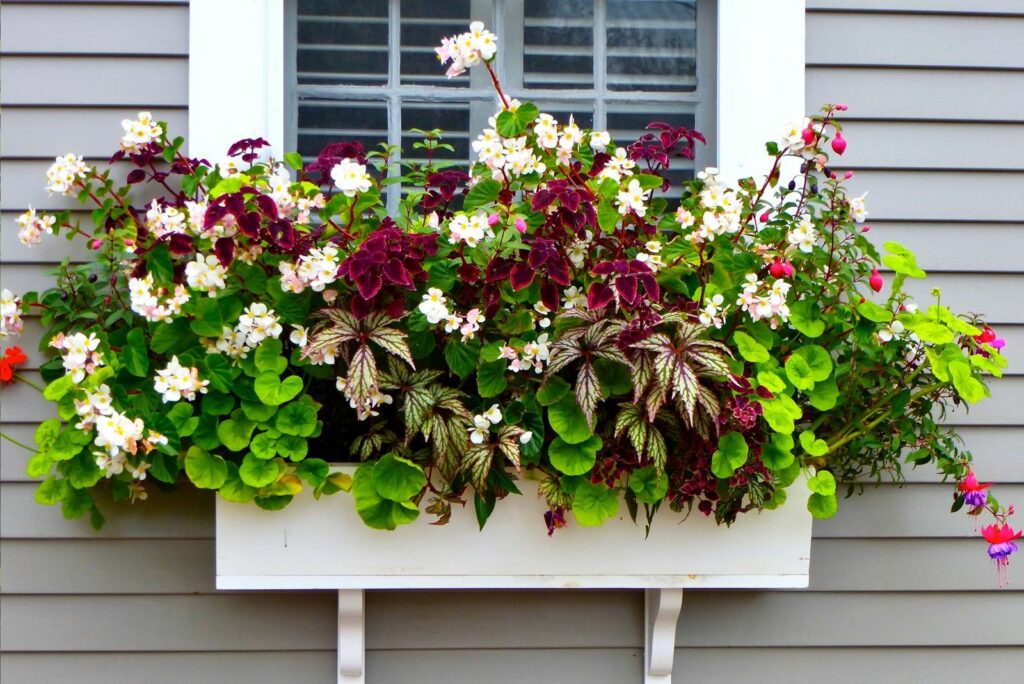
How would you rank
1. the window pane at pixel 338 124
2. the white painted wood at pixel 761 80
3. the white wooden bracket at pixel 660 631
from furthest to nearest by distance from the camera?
1. the window pane at pixel 338 124
2. the white painted wood at pixel 761 80
3. the white wooden bracket at pixel 660 631

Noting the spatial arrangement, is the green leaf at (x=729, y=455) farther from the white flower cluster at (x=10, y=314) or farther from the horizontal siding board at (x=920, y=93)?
the white flower cluster at (x=10, y=314)

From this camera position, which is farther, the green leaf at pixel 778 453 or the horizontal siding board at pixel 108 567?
the horizontal siding board at pixel 108 567

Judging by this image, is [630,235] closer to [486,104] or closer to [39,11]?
[486,104]

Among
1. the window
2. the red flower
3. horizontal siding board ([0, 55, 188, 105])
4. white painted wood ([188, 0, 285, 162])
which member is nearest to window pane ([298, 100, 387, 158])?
the window

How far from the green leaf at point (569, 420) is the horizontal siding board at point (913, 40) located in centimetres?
88

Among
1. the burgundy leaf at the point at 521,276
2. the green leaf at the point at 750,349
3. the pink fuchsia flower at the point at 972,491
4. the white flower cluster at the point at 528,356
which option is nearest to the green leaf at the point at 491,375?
the white flower cluster at the point at 528,356

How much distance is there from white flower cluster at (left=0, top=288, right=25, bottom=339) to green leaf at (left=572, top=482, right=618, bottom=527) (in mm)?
1027

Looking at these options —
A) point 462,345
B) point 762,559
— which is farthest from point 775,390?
point 462,345

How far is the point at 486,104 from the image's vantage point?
2041 mm

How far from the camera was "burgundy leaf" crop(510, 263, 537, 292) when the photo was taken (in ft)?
5.02

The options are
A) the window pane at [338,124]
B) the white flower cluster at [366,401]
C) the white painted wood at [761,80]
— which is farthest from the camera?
the window pane at [338,124]

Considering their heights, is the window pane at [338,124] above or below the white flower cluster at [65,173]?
above

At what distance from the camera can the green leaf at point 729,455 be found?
5.07 feet

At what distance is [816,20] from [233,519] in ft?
4.74
